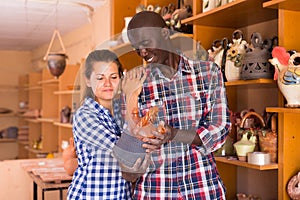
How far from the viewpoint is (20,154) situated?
6191 millimetres

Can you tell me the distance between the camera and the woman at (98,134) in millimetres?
986

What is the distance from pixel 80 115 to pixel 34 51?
5.50 metres

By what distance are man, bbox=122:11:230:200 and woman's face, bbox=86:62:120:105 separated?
69mm

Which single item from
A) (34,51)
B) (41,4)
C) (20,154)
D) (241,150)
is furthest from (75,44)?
(241,150)

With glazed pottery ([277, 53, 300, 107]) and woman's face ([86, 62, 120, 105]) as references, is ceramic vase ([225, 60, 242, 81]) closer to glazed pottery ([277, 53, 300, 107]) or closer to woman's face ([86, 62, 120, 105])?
glazed pottery ([277, 53, 300, 107])

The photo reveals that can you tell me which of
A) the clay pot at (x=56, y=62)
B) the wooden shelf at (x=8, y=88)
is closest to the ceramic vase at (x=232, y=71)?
the clay pot at (x=56, y=62)

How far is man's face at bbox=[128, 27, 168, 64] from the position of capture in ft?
3.04

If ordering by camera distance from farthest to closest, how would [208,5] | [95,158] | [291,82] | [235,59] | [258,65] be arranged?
[208,5] → [235,59] → [258,65] → [291,82] → [95,158]

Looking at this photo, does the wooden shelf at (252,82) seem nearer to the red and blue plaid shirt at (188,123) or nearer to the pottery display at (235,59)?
the pottery display at (235,59)

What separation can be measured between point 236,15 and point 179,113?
636 millimetres

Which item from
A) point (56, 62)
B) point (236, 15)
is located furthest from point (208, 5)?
point (56, 62)

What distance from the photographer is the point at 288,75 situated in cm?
126

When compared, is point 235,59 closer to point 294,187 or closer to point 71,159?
point 294,187

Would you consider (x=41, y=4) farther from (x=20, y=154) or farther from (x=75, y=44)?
(x=20, y=154)
